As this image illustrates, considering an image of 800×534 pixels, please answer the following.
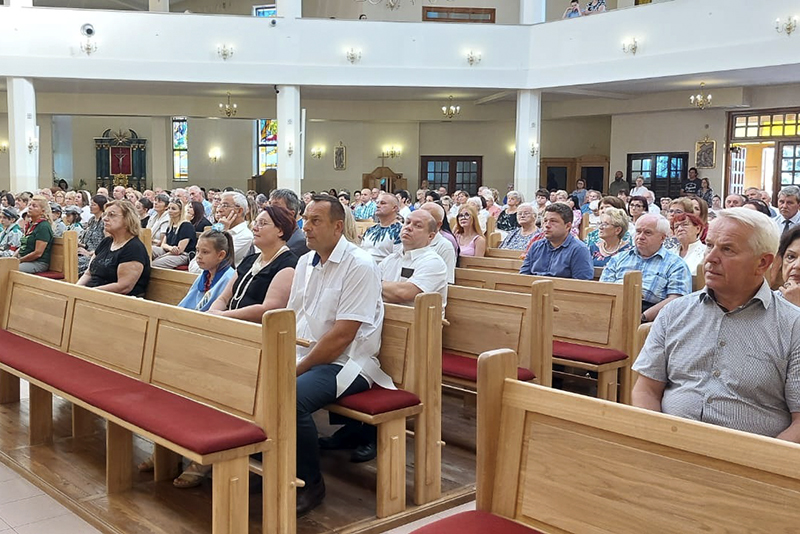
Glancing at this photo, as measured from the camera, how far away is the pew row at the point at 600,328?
13.6 feet

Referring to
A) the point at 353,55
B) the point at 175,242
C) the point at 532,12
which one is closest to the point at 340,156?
the point at 353,55

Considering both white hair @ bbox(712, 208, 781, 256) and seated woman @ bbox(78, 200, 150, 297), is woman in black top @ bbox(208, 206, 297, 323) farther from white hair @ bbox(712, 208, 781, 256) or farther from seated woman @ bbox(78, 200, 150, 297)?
white hair @ bbox(712, 208, 781, 256)

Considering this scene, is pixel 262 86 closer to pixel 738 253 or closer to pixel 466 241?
pixel 466 241

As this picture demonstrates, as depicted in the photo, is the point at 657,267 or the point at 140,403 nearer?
the point at 140,403

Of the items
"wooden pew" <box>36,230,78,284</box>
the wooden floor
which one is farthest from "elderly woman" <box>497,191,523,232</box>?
the wooden floor

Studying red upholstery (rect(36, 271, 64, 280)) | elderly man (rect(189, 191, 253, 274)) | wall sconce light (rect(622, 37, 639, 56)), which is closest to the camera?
elderly man (rect(189, 191, 253, 274))

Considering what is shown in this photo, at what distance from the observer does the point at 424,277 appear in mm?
4047

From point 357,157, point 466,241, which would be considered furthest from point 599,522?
point 357,157

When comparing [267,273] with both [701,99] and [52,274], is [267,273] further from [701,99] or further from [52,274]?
[701,99]

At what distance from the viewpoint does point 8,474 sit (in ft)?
12.2

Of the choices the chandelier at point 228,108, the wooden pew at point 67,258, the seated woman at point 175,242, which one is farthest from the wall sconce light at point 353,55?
the wooden pew at point 67,258

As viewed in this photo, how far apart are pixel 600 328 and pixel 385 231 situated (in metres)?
1.72

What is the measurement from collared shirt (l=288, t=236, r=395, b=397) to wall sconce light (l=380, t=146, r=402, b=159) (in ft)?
55.6

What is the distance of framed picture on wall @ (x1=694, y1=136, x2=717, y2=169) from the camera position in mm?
15828
